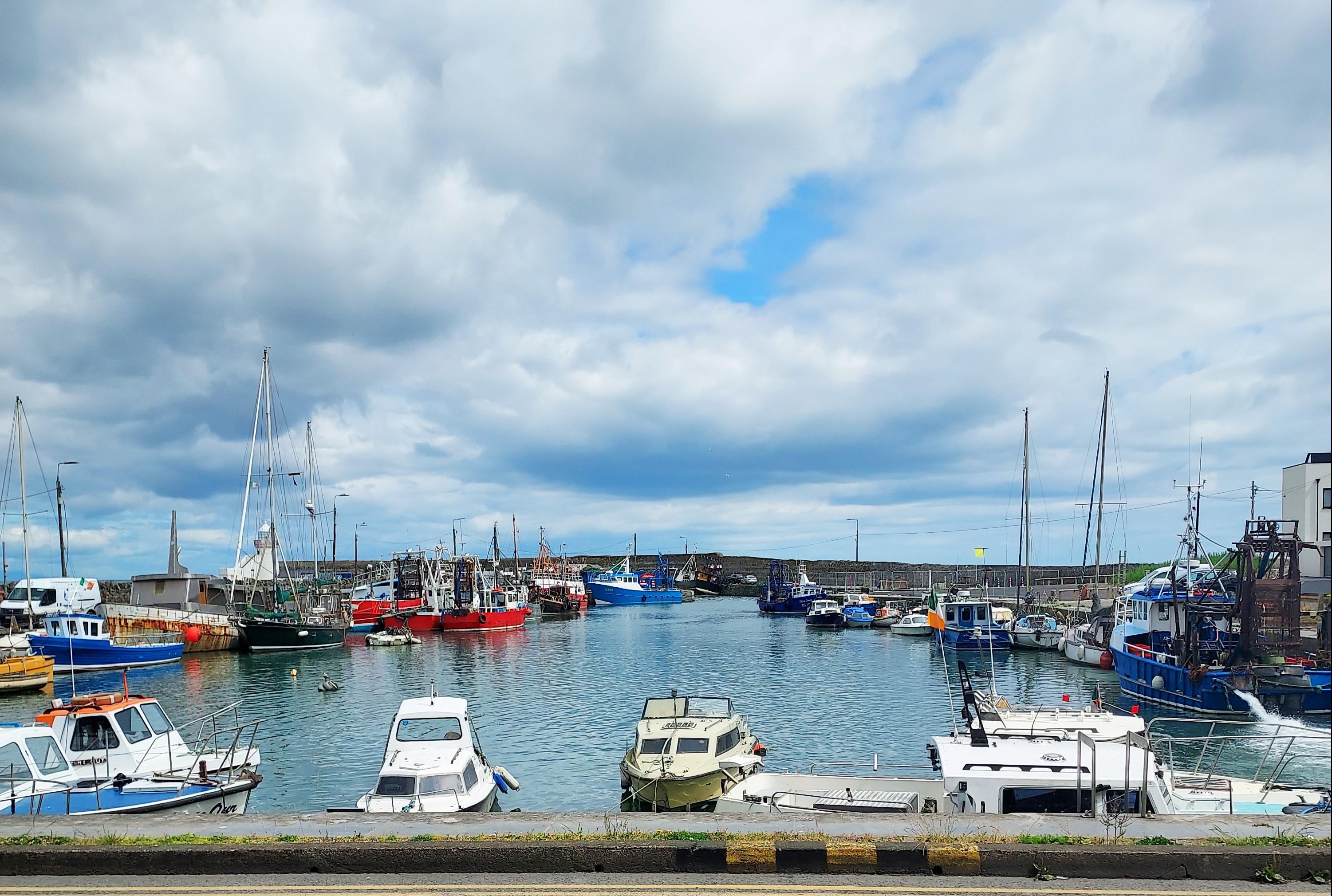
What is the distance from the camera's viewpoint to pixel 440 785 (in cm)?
2097

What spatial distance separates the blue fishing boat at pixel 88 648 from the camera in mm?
56406

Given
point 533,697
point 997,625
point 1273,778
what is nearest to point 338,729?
point 533,697

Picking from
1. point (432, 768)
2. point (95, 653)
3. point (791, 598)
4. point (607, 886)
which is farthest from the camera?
point (791, 598)

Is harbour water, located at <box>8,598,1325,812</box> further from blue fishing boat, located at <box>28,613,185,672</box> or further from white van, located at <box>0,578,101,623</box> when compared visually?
white van, located at <box>0,578,101,623</box>

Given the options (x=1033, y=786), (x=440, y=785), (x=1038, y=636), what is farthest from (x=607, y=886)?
(x=1038, y=636)

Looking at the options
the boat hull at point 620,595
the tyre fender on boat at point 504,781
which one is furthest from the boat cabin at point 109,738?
the boat hull at point 620,595

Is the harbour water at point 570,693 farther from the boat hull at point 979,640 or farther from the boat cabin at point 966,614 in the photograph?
the boat cabin at point 966,614

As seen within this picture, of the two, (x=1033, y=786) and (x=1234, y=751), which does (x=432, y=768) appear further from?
(x=1234, y=751)

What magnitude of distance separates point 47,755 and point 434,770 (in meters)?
7.80

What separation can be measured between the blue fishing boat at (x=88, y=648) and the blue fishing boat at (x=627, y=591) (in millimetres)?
86289

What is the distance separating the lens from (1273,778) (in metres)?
18.9

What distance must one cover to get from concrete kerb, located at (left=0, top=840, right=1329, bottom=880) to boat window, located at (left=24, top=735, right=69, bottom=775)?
1042 centimetres

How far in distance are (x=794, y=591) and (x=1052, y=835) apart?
11196cm

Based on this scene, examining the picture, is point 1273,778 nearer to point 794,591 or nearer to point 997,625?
point 997,625
